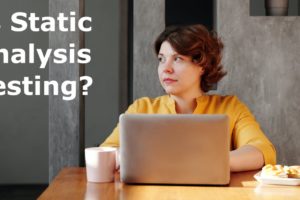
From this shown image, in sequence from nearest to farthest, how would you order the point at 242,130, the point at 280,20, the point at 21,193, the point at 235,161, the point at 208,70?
the point at 235,161, the point at 242,130, the point at 208,70, the point at 280,20, the point at 21,193

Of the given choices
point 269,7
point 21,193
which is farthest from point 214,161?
point 21,193

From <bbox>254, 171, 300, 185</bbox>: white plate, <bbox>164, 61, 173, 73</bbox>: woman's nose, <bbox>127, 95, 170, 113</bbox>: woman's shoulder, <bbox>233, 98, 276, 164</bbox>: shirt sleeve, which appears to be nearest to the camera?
<bbox>254, 171, 300, 185</bbox>: white plate

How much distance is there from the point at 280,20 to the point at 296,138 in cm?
64

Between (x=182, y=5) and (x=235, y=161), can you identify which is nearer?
(x=235, y=161)

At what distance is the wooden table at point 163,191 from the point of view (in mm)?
1530

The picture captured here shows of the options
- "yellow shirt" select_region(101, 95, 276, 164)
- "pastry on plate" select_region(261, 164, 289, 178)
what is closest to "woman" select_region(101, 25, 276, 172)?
"yellow shirt" select_region(101, 95, 276, 164)

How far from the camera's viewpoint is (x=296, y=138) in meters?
2.96

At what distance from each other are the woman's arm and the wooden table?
0.17 m

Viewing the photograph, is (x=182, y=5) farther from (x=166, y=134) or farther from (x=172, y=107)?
(x=166, y=134)

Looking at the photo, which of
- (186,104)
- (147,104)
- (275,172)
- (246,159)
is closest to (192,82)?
(186,104)

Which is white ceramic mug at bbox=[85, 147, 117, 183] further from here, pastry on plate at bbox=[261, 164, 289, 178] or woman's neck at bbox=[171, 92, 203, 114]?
woman's neck at bbox=[171, 92, 203, 114]

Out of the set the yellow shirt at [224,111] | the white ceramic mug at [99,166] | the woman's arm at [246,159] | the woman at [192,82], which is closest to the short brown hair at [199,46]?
the woman at [192,82]

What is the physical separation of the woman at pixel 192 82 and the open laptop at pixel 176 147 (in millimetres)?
549

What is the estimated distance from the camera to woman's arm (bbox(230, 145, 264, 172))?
1.94 metres
